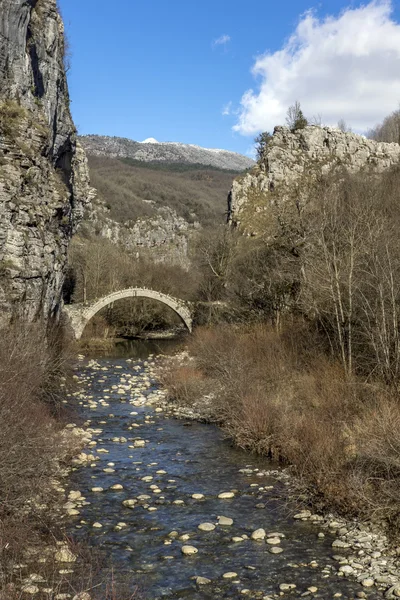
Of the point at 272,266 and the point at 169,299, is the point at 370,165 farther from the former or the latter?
the point at 272,266

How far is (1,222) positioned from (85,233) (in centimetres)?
6335

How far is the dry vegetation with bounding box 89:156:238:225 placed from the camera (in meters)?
120

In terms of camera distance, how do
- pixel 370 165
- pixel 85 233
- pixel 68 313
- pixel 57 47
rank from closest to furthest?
pixel 57 47 < pixel 68 313 < pixel 370 165 < pixel 85 233

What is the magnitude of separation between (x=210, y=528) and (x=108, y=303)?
1458 inches

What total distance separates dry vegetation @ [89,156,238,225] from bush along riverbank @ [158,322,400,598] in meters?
89.5

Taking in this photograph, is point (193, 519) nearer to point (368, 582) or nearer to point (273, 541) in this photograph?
point (273, 541)

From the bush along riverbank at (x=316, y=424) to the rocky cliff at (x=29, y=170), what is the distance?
705 cm

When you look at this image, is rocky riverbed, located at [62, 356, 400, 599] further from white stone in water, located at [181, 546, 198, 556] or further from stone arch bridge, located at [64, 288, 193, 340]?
stone arch bridge, located at [64, 288, 193, 340]

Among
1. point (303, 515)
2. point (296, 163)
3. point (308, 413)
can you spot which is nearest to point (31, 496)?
point (303, 515)

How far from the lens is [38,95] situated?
30719mm

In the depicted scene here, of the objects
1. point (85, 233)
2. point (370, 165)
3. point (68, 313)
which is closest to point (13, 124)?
point (68, 313)

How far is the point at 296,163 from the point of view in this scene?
5809 centimetres

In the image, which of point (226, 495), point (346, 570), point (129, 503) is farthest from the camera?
point (226, 495)

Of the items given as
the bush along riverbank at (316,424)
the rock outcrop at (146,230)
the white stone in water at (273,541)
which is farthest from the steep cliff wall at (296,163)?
the white stone in water at (273,541)
